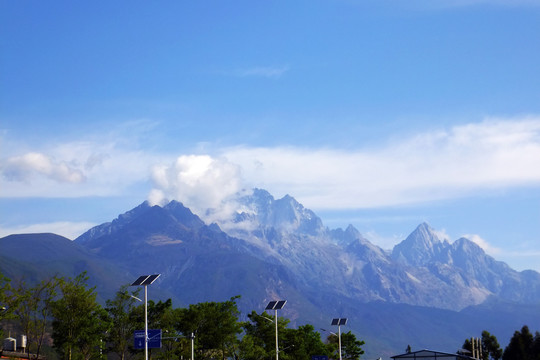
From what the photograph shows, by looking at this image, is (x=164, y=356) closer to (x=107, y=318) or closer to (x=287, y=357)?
(x=107, y=318)

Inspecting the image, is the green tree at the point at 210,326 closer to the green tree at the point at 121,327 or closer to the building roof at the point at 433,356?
the green tree at the point at 121,327

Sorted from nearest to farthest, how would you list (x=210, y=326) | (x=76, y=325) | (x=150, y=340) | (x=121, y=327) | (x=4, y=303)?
(x=150, y=340) < (x=4, y=303) < (x=76, y=325) < (x=121, y=327) < (x=210, y=326)

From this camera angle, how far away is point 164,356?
118875 mm

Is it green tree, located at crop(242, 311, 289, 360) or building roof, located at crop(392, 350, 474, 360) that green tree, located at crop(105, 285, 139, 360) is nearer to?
green tree, located at crop(242, 311, 289, 360)

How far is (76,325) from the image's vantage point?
10594 centimetres

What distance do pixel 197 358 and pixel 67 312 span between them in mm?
28715

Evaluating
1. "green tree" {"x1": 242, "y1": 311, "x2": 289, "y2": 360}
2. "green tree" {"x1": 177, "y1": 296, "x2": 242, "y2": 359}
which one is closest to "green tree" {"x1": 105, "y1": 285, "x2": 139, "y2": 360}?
"green tree" {"x1": 177, "y1": 296, "x2": 242, "y2": 359}

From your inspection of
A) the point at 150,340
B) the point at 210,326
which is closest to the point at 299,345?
the point at 210,326

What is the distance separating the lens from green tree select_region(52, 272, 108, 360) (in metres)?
106

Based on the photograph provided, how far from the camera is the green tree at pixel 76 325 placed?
105938 mm

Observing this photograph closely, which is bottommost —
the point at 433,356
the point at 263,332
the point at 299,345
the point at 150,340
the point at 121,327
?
the point at 433,356

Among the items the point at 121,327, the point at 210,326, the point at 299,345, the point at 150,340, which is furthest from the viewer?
the point at 299,345

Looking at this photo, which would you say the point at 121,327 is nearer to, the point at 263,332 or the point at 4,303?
the point at 4,303

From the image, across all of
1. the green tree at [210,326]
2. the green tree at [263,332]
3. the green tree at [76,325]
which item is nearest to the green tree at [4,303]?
the green tree at [76,325]
